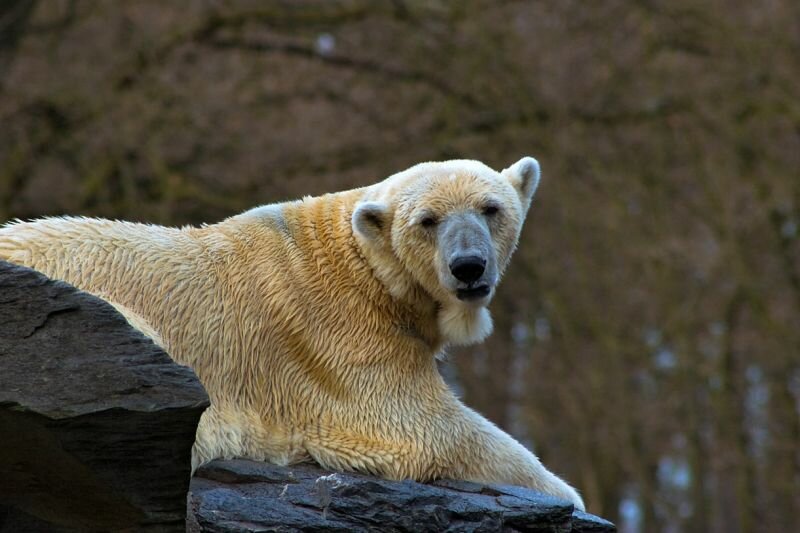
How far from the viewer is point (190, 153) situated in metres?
16.6

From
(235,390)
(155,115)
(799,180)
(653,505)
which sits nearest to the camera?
(235,390)

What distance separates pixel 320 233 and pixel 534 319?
11.4 metres

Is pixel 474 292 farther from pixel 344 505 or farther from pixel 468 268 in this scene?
pixel 344 505

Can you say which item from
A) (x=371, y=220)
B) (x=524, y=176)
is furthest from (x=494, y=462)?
(x=524, y=176)

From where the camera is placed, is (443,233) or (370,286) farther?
(370,286)

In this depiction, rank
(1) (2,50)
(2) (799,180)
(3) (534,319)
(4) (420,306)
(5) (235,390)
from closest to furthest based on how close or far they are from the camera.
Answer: (5) (235,390) < (4) (420,306) < (1) (2,50) < (2) (799,180) < (3) (534,319)

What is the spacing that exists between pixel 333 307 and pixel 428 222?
2.33ft

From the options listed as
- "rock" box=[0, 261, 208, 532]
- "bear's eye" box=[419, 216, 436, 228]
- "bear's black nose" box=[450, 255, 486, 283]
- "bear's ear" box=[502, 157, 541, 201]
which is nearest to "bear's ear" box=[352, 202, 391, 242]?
"bear's eye" box=[419, 216, 436, 228]

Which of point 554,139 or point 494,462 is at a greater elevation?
point 554,139

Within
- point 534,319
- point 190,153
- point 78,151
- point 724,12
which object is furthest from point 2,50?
point 724,12

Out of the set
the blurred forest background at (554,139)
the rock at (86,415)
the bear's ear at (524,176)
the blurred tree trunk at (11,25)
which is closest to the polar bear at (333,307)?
the bear's ear at (524,176)

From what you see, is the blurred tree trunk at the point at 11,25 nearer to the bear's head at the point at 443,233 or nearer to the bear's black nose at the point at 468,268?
the bear's head at the point at 443,233

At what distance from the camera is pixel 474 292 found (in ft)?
22.3

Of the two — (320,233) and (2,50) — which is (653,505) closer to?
(2,50)
